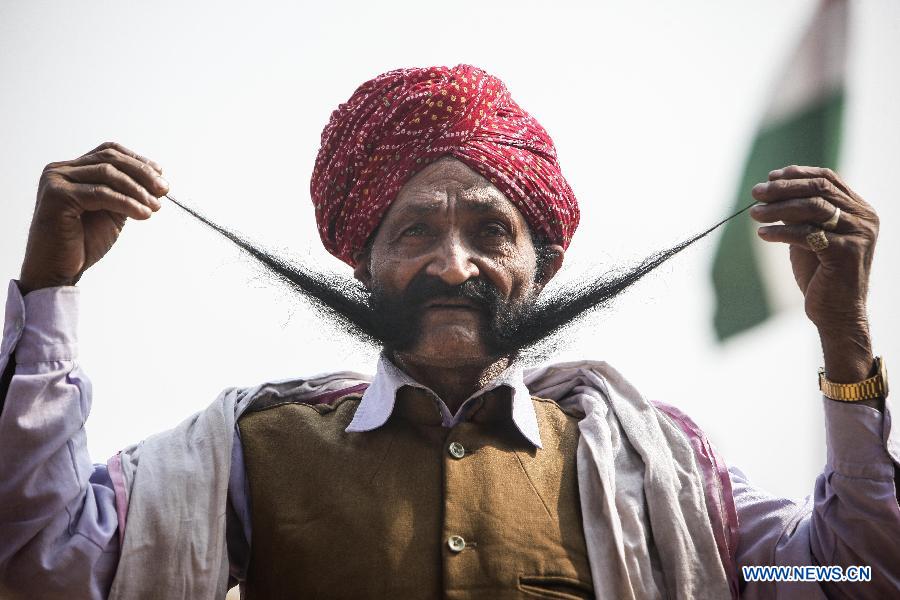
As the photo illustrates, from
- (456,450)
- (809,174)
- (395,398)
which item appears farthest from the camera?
(395,398)

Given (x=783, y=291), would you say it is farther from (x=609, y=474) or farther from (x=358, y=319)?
(x=358, y=319)

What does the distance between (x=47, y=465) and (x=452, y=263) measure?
4.02ft

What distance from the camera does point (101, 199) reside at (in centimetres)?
230

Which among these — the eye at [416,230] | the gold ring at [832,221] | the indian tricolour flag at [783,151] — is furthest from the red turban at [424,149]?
the gold ring at [832,221]

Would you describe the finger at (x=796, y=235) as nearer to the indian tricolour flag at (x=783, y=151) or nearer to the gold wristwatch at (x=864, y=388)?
the gold wristwatch at (x=864, y=388)

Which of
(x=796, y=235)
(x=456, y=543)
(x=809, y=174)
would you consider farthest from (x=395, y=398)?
(x=809, y=174)

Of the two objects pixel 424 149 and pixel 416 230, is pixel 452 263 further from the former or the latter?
pixel 424 149

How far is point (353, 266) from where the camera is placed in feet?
10.4

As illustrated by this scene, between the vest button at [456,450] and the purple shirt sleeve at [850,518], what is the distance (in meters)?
0.88

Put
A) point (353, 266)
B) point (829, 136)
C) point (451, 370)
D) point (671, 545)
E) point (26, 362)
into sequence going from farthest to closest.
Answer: point (829, 136)
point (353, 266)
point (451, 370)
point (671, 545)
point (26, 362)

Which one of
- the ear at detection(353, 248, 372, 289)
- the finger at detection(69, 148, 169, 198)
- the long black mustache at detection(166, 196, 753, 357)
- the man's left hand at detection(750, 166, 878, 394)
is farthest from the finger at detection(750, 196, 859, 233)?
the finger at detection(69, 148, 169, 198)

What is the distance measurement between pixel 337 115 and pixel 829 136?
2273 mm

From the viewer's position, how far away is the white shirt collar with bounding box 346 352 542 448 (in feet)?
8.71

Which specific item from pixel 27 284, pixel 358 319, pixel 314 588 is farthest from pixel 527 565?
pixel 27 284
